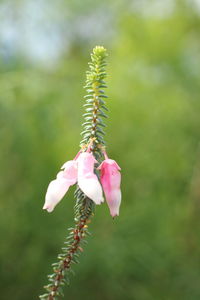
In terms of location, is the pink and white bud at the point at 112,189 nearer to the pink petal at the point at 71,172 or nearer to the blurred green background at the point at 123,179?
the pink petal at the point at 71,172

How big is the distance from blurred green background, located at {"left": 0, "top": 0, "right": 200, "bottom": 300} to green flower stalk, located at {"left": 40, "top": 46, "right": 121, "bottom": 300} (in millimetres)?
1373

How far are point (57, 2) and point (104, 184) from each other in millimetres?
4934

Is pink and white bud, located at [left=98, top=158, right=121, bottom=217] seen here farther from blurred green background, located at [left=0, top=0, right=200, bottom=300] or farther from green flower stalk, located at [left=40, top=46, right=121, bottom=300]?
blurred green background, located at [left=0, top=0, right=200, bottom=300]

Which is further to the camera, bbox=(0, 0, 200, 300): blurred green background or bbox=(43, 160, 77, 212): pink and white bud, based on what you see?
bbox=(0, 0, 200, 300): blurred green background

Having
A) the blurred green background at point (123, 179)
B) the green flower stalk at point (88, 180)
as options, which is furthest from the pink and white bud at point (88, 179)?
the blurred green background at point (123, 179)

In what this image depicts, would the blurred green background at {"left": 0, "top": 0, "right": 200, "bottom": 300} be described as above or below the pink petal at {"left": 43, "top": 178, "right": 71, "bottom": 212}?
above

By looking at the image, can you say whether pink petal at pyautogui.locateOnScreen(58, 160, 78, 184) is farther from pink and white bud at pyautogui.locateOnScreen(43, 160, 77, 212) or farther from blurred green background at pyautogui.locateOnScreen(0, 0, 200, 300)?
blurred green background at pyautogui.locateOnScreen(0, 0, 200, 300)

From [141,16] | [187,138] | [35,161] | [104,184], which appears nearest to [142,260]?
[35,161]

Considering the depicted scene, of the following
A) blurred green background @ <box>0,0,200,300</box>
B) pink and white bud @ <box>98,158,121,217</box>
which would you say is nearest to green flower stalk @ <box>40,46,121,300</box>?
pink and white bud @ <box>98,158,121,217</box>

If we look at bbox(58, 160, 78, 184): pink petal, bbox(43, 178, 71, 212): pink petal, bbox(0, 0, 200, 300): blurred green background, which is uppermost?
bbox(0, 0, 200, 300): blurred green background

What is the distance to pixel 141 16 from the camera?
416 centimetres

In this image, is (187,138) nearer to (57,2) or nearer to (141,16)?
(141,16)

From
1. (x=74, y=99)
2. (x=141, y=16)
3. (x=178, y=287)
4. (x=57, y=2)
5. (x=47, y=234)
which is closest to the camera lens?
(x=47, y=234)

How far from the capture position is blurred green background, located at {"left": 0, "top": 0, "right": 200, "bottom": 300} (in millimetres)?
2432
